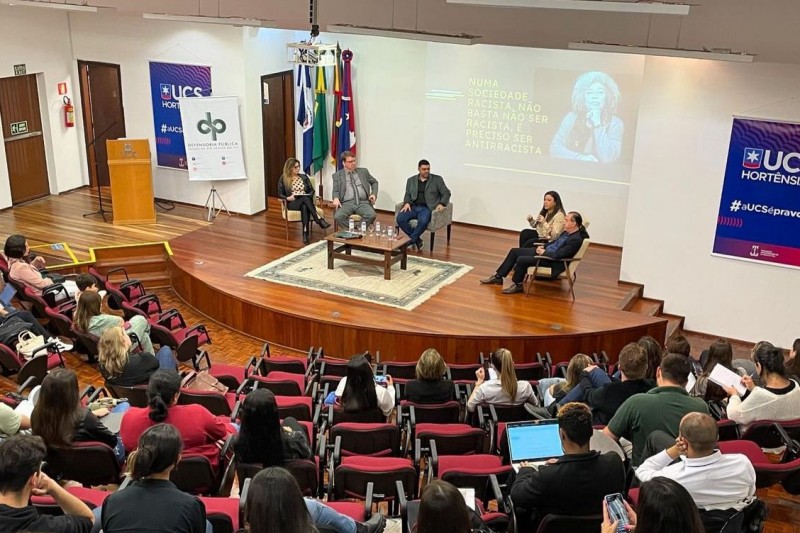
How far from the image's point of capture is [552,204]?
8938 mm

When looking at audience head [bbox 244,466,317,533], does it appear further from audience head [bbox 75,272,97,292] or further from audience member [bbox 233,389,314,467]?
audience head [bbox 75,272,97,292]

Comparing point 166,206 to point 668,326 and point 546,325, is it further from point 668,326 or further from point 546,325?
point 668,326

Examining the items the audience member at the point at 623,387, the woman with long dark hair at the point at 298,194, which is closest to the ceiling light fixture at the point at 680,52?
the audience member at the point at 623,387

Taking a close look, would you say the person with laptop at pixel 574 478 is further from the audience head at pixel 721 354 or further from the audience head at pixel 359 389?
the audience head at pixel 721 354

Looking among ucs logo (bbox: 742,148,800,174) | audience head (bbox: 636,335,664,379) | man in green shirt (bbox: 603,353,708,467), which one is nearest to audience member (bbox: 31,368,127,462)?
man in green shirt (bbox: 603,353,708,467)

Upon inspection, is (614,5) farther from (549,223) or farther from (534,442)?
(534,442)

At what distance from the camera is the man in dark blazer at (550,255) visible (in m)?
8.40

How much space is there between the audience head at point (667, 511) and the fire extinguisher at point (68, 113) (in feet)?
37.5

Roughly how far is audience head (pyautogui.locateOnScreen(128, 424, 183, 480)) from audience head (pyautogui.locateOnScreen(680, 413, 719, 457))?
2109 mm

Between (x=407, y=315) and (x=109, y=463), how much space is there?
426cm

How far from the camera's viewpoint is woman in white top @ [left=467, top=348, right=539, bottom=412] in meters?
5.28

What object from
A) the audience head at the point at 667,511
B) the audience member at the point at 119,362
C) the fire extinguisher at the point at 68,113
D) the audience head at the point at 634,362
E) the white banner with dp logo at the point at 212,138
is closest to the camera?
the audience head at the point at 667,511

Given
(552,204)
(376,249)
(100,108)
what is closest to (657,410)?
(376,249)

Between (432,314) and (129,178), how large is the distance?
5102 millimetres
